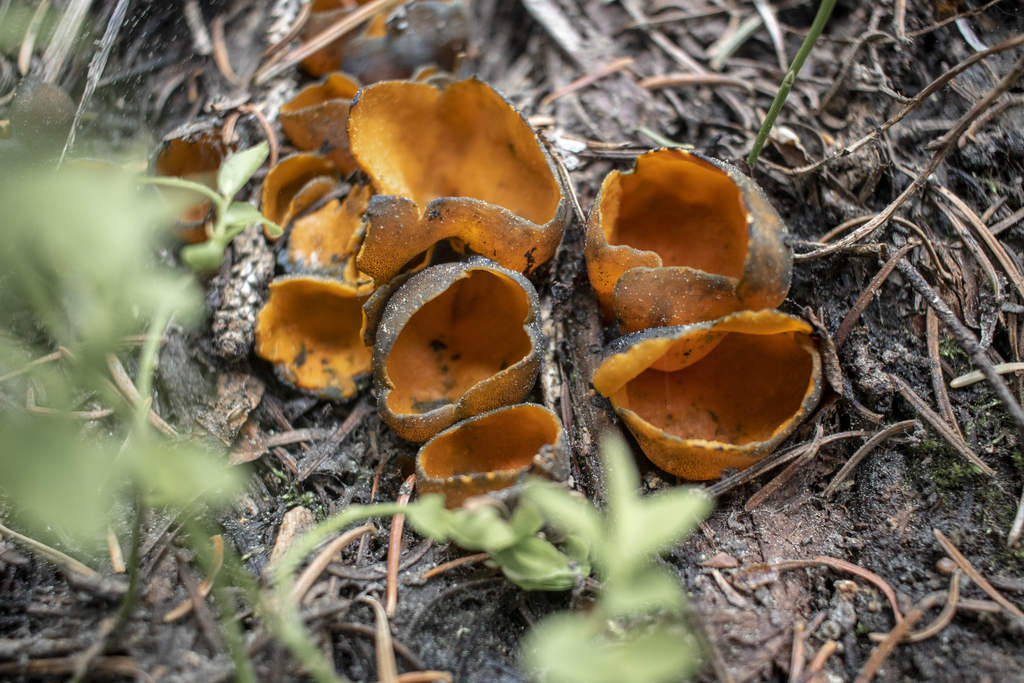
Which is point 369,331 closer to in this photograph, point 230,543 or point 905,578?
point 230,543

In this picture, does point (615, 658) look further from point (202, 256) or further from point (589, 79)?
point (589, 79)

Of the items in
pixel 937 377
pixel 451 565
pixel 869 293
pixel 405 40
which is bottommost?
pixel 937 377

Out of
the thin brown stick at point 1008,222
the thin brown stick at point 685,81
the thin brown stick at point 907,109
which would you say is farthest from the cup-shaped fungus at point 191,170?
the thin brown stick at point 1008,222

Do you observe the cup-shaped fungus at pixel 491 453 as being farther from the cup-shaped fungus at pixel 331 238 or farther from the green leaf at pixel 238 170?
the green leaf at pixel 238 170

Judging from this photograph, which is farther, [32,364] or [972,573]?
[32,364]

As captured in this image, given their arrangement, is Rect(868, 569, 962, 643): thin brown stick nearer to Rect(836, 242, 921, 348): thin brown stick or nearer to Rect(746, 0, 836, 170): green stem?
Rect(836, 242, 921, 348): thin brown stick

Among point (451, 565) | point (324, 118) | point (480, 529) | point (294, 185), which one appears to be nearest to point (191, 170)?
point (294, 185)
